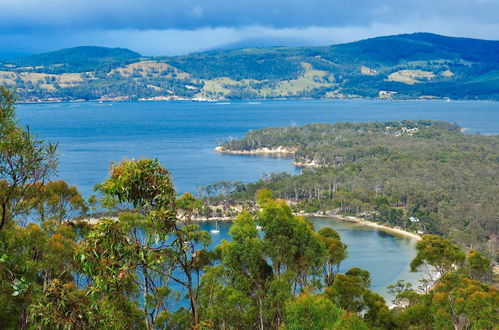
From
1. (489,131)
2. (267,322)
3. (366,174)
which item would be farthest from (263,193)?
(489,131)

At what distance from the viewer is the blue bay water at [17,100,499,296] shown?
5088 centimetres

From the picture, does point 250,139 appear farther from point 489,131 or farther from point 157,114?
point 157,114

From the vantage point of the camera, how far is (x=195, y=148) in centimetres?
11288

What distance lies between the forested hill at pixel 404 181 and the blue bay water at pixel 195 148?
16.2 ft

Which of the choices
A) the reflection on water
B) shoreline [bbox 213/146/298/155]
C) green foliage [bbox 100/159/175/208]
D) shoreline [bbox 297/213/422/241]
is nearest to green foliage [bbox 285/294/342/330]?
green foliage [bbox 100/159/175/208]

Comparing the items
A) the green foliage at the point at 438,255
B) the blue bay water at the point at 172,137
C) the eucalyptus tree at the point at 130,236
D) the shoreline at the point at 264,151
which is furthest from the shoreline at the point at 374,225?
the eucalyptus tree at the point at 130,236

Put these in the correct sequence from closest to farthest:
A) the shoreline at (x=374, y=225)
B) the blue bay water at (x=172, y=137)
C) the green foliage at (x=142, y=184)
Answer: the green foliage at (x=142, y=184)
the shoreline at (x=374, y=225)
the blue bay water at (x=172, y=137)

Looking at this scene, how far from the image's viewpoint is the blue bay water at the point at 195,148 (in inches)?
2003

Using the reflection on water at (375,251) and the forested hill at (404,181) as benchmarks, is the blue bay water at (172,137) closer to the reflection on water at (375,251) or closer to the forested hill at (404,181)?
the forested hill at (404,181)

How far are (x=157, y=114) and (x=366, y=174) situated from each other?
12692cm

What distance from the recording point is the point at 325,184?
241 ft

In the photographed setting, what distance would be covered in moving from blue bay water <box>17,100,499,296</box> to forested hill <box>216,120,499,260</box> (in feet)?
16.2

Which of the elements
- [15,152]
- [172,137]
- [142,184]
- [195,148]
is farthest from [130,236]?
[172,137]

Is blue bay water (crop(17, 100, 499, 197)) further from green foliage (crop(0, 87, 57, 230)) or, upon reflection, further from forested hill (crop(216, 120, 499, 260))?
green foliage (crop(0, 87, 57, 230))
